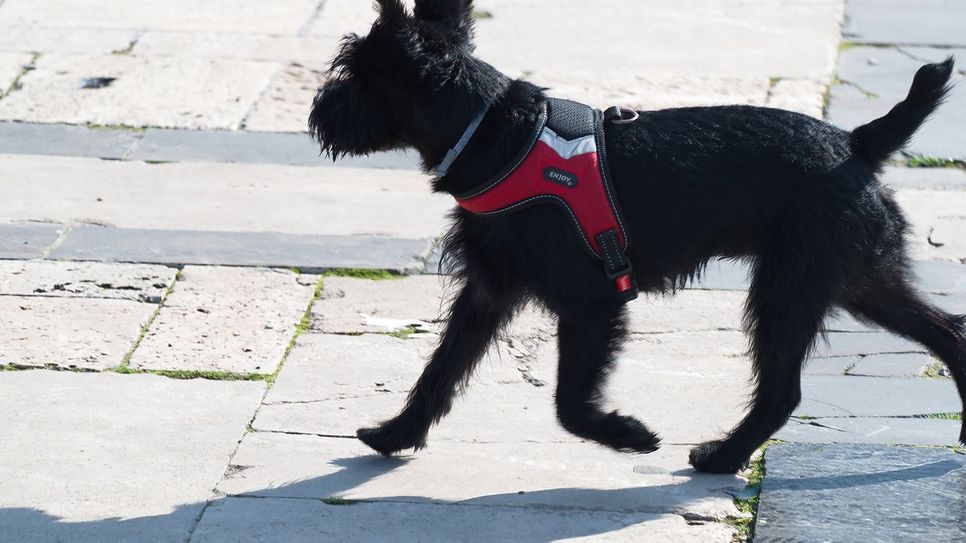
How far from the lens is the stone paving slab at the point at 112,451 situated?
12.1ft

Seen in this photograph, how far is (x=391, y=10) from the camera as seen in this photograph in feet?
12.1

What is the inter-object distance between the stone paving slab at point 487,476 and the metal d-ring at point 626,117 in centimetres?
115

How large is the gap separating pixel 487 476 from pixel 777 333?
1.05 metres

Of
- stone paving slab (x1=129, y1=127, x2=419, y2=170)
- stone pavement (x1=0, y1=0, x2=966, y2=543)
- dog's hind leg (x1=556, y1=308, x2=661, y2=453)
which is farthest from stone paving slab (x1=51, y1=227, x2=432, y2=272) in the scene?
dog's hind leg (x1=556, y1=308, x2=661, y2=453)

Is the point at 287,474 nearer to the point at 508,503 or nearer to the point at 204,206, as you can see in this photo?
the point at 508,503

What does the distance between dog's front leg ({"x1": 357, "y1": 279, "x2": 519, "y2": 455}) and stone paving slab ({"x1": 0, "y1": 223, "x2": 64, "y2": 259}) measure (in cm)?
236

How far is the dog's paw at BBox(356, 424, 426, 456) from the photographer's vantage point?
164 inches

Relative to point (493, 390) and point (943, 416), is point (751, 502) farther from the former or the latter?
point (493, 390)

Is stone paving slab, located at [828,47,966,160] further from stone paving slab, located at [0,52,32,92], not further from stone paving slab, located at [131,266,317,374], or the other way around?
stone paving slab, located at [0,52,32,92]

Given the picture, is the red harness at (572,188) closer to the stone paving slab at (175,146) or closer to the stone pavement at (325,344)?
the stone pavement at (325,344)

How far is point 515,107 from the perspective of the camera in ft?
12.7

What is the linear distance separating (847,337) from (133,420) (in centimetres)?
291

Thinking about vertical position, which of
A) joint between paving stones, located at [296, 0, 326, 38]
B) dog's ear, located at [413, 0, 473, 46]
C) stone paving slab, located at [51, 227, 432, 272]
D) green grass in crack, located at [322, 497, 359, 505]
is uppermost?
dog's ear, located at [413, 0, 473, 46]

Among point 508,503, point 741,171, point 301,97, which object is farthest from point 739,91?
point 508,503
